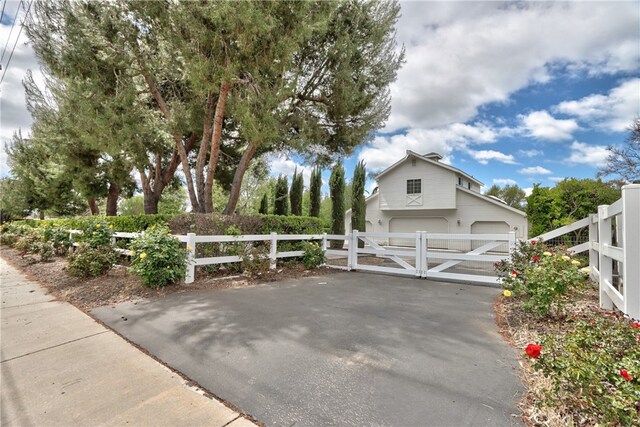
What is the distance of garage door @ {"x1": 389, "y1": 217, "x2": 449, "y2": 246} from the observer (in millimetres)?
19062

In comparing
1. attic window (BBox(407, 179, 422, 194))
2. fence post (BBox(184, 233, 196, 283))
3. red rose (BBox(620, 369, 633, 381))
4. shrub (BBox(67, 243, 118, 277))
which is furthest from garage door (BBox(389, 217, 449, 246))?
red rose (BBox(620, 369, 633, 381))

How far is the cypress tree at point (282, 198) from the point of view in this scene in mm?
20312

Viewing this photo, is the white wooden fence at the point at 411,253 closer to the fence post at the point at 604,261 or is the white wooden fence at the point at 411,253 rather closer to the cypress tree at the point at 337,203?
the fence post at the point at 604,261

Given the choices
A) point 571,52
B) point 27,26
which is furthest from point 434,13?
point 27,26

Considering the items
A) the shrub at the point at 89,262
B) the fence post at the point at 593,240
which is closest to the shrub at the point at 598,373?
the fence post at the point at 593,240

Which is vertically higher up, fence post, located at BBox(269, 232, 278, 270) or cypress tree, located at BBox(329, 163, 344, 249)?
cypress tree, located at BBox(329, 163, 344, 249)

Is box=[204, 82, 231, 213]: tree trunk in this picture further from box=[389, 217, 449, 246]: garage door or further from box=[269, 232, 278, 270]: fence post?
box=[389, 217, 449, 246]: garage door

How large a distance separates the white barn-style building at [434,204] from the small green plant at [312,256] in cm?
1209

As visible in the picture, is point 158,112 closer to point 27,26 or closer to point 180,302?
point 27,26

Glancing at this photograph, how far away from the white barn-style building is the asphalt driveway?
559 inches

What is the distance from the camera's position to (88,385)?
7.64 feet

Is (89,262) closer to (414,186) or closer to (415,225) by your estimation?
(414,186)

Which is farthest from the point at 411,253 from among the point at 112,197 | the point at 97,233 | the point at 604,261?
the point at 112,197

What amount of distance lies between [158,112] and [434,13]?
9094 mm
